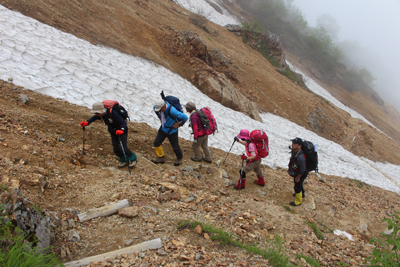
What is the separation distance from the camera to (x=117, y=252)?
2832 mm

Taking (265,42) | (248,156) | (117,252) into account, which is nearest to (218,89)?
(248,156)

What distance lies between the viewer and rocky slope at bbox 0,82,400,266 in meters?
3.08

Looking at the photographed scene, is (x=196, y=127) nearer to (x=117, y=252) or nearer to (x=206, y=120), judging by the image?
(x=206, y=120)

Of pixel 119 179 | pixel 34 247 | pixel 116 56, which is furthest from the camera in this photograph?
pixel 116 56

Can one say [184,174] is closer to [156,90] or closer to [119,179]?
[119,179]

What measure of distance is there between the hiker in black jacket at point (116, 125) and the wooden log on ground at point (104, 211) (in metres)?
1.50

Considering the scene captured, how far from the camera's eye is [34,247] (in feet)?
7.70

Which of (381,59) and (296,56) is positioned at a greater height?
(381,59)

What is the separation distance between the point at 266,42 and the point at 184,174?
26354mm

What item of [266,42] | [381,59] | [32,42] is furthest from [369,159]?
[381,59]

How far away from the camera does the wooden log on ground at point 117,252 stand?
8.57 ft

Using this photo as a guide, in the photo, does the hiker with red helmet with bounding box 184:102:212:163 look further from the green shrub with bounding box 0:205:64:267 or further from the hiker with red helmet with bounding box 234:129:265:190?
the green shrub with bounding box 0:205:64:267

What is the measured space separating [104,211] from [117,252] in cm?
85

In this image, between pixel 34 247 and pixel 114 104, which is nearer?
pixel 34 247
